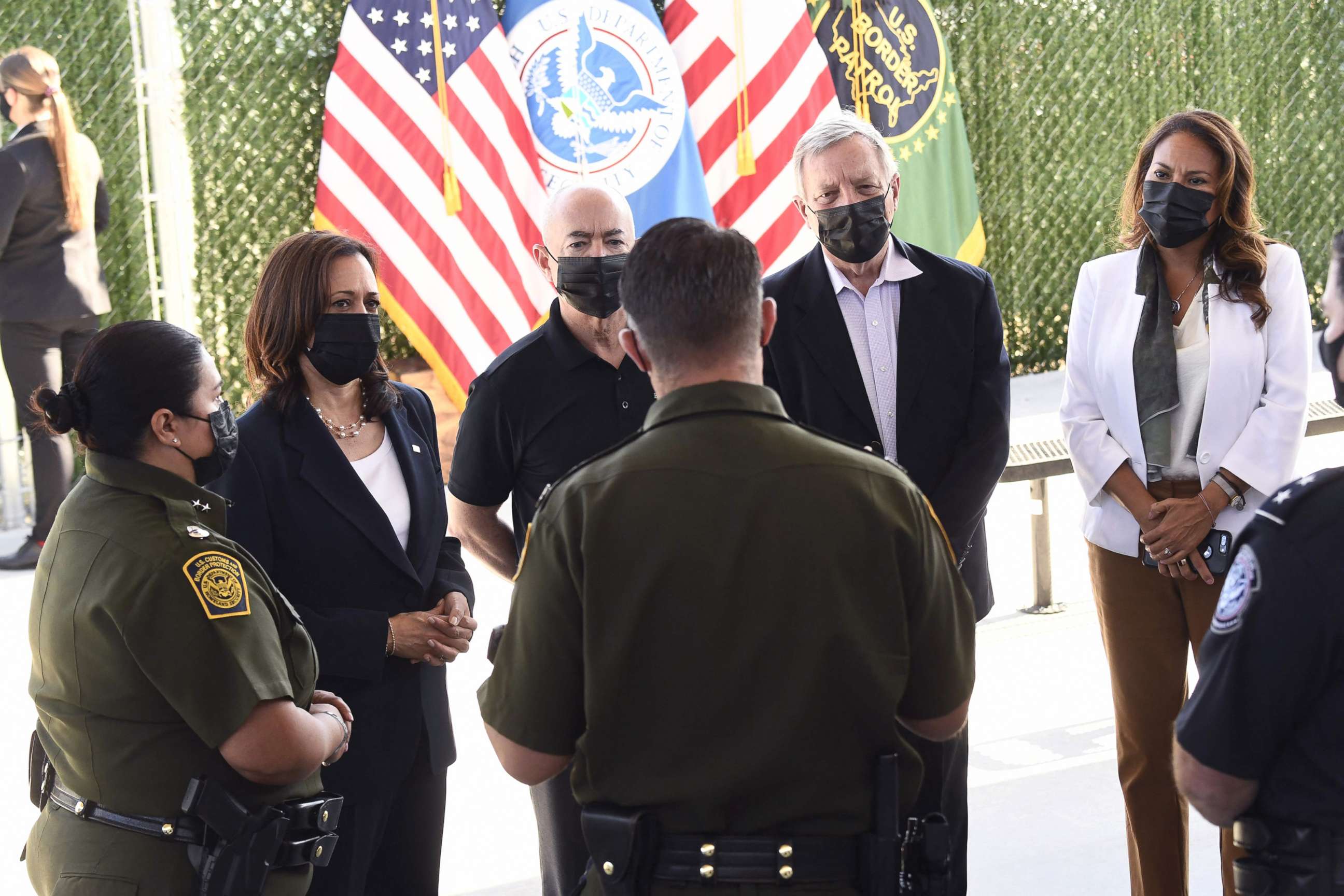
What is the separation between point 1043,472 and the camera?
4.63 m

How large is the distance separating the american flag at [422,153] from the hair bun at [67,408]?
452cm

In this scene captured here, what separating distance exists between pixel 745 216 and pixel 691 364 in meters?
5.68

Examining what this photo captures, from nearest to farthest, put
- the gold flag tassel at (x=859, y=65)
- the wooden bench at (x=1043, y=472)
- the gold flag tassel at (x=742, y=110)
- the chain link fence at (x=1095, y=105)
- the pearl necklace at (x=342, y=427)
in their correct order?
the pearl necklace at (x=342, y=427) → the wooden bench at (x=1043, y=472) → the gold flag tassel at (x=742, y=110) → the gold flag tassel at (x=859, y=65) → the chain link fence at (x=1095, y=105)

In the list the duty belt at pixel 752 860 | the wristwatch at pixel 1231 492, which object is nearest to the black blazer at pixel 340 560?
the duty belt at pixel 752 860

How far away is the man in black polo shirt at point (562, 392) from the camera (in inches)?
102

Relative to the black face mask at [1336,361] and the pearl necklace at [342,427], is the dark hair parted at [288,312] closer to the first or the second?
the pearl necklace at [342,427]

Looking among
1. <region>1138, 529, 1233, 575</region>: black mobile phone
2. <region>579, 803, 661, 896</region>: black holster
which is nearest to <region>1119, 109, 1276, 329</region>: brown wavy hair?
<region>1138, 529, 1233, 575</region>: black mobile phone

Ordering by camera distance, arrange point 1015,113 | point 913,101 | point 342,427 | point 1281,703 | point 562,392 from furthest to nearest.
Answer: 1. point 1015,113
2. point 913,101
3. point 562,392
4. point 342,427
5. point 1281,703

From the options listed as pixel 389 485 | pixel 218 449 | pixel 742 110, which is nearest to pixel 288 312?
pixel 389 485

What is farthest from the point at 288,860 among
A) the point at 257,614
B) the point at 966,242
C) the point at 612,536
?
the point at 966,242

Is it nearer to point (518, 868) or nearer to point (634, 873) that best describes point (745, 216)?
point (518, 868)

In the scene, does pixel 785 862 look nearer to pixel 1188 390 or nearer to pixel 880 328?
pixel 880 328

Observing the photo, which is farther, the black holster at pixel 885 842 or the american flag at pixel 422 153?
the american flag at pixel 422 153

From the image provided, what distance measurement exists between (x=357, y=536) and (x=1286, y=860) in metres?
1.56
